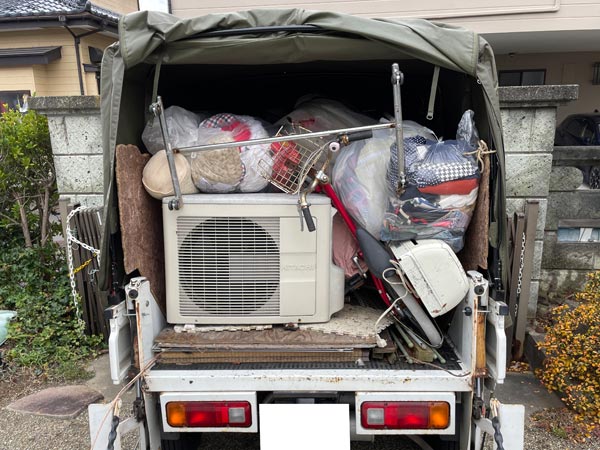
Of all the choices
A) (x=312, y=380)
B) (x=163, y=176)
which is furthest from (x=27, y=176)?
(x=312, y=380)

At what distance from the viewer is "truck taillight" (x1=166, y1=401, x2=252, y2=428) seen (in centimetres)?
199

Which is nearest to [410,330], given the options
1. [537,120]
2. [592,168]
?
[537,120]

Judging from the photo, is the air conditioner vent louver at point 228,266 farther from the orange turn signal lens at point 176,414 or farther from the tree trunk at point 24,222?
the tree trunk at point 24,222

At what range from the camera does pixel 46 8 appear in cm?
963

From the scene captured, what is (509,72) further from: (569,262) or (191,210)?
(191,210)

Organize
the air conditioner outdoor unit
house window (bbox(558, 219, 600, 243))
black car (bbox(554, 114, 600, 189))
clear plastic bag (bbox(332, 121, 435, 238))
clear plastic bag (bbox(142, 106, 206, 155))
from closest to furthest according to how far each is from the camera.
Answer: the air conditioner outdoor unit < clear plastic bag (bbox(332, 121, 435, 238)) < clear plastic bag (bbox(142, 106, 206, 155)) < house window (bbox(558, 219, 600, 243)) < black car (bbox(554, 114, 600, 189))

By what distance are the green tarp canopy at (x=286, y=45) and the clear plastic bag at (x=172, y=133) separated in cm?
34

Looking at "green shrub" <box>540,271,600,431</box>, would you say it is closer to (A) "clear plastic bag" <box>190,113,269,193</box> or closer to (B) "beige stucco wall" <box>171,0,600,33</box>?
(A) "clear plastic bag" <box>190,113,269,193</box>

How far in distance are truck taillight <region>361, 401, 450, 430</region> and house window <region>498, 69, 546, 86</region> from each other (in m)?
8.72

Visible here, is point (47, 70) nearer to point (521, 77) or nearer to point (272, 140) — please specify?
point (521, 77)

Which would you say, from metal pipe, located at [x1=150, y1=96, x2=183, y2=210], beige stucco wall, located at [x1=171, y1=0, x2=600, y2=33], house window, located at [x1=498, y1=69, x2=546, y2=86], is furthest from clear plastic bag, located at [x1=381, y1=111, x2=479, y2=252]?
house window, located at [x1=498, y1=69, x2=546, y2=86]

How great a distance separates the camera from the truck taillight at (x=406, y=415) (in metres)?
1.96

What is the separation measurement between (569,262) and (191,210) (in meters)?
3.45

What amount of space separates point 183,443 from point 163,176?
1381 millimetres
